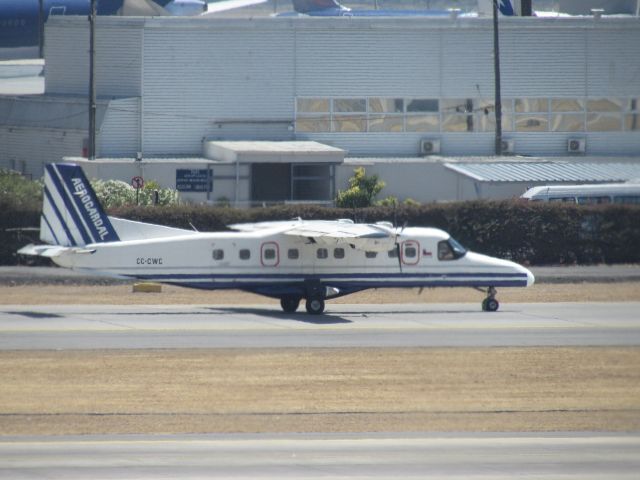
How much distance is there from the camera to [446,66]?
2403 inches

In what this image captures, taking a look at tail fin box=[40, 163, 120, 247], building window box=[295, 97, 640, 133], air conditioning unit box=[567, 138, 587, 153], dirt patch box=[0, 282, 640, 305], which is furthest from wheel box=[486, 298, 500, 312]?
air conditioning unit box=[567, 138, 587, 153]

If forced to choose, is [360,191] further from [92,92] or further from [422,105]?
[92,92]

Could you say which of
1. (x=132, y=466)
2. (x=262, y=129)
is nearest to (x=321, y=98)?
(x=262, y=129)

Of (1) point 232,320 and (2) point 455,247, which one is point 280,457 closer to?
(1) point 232,320

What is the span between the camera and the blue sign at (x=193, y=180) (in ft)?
178

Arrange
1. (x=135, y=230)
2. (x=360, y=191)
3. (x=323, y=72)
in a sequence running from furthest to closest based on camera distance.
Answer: (x=323, y=72), (x=360, y=191), (x=135, y=230)

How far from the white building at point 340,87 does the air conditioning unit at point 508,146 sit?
0.38 feet

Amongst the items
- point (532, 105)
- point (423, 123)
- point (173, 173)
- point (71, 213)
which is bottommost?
point (71, 213)

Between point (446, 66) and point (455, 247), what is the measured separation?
2834 cm

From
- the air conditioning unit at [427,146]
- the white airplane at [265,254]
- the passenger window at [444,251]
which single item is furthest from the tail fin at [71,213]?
the air conditioning unit at [427,146]

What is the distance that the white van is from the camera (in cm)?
4903

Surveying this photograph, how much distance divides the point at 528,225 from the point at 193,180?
16091 millimetres

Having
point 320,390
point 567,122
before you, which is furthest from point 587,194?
point 320,390

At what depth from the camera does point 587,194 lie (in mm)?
49219
